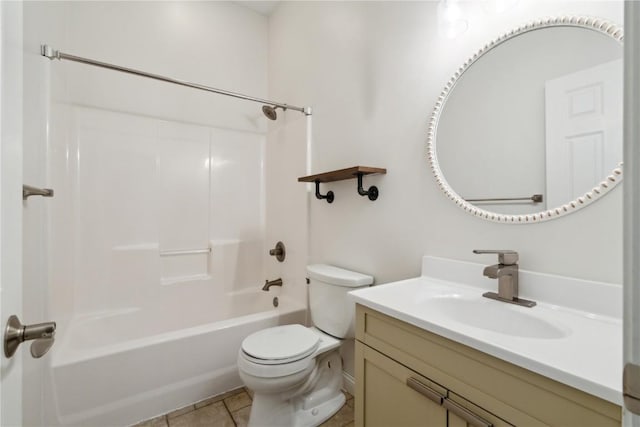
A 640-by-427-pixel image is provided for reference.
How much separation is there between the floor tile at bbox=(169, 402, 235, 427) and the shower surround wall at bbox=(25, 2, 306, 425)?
0.28ft

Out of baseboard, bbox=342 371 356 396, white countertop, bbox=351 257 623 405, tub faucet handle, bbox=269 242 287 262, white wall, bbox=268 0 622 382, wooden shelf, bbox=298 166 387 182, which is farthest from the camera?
tub faucet handle, bbox=269 242 287 262

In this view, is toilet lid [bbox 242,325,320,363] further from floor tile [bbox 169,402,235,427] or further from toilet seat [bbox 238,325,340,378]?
floor tile [bbox 169,402,235,427]

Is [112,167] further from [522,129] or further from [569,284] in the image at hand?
[569,284]

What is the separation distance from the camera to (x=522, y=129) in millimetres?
1028

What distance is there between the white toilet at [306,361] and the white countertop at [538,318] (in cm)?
48

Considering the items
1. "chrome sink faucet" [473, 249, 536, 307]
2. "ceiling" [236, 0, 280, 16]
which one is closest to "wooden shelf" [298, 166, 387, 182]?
"chrome sink faucet" [473, 249, 536, 307]

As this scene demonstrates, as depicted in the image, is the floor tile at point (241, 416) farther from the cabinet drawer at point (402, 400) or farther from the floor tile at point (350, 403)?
the cabinet drawer at point (402, 400)

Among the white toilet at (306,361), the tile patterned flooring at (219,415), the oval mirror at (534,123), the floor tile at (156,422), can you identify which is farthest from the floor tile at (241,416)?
the oval mirror at (534,123)

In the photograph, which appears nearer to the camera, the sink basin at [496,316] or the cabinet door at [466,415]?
the cabinet door at [466,415]

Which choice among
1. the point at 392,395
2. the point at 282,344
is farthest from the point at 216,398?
the point at 392,395

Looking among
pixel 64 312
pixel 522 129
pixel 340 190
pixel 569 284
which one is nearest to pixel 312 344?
pixel 340 190

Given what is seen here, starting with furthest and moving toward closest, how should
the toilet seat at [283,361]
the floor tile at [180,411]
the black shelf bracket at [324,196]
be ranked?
the black shelf bracket at [324,196] < the floor tile at [180,411] < the toilet seat at [283,361]

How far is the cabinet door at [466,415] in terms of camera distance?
26.6 inches

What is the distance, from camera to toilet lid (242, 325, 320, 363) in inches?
51.3
